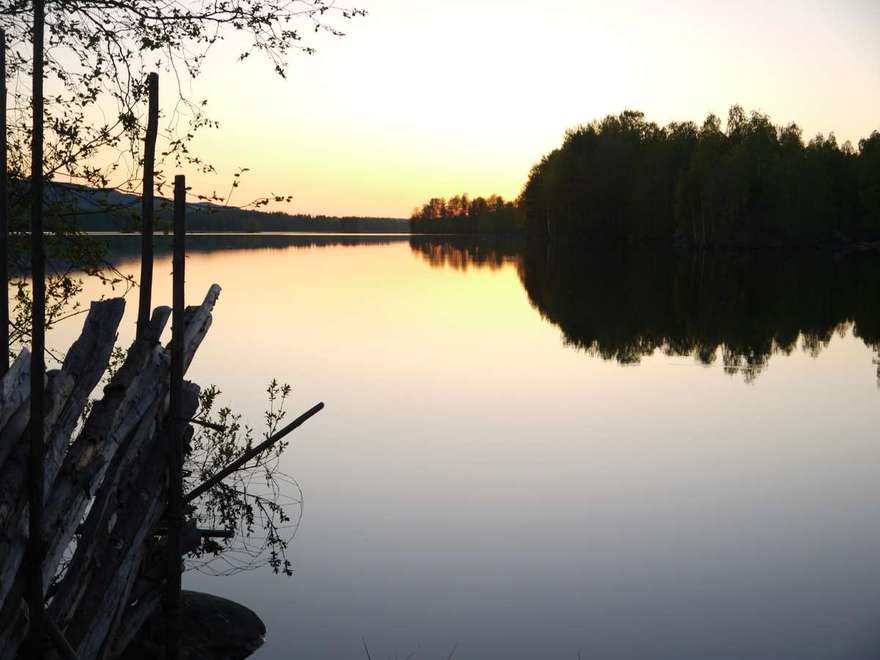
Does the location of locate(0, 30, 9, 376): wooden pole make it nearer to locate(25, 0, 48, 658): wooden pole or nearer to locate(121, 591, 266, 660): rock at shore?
locate(25, 0, 48, 658): wooden pole

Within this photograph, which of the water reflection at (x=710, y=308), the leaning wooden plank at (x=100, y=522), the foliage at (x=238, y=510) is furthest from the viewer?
the water reflection at (x=710, y=308)

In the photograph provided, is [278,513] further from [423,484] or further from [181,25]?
[181,25]

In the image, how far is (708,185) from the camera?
84938 mm

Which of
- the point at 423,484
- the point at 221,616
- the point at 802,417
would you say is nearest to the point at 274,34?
the point at 221,616

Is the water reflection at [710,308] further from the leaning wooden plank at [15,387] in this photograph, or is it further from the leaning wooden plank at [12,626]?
the leaning wooden plank at [15,387]

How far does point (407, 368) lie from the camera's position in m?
22.6

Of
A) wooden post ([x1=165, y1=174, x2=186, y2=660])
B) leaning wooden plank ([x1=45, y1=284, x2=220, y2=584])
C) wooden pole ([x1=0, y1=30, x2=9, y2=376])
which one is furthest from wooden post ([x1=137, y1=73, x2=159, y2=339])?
wooden pole ([x1=0, y1=30, x2=9, y2=376])

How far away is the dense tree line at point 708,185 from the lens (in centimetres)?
8531

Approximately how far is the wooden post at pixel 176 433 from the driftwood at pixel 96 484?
0.28 ft

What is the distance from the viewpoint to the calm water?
327 inches

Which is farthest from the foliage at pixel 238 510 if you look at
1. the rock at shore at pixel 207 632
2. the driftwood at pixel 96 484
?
the driftwood at pixel 96 484

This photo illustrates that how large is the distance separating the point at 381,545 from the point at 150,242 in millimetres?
5106

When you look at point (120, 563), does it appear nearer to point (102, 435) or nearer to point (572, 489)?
point (102, 435)

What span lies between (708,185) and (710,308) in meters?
53.0
